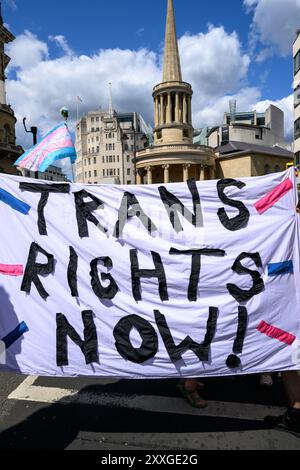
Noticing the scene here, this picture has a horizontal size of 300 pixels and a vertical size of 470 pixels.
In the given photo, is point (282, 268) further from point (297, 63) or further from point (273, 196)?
point (297, 63)

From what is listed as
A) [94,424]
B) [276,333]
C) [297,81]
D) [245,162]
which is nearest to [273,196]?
[276,333]

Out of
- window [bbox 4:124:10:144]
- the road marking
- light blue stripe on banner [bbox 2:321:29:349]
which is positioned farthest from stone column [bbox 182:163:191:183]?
light blue stripe on banner [bbox 2:321:29:349]

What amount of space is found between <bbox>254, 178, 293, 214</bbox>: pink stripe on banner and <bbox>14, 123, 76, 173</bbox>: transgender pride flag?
8.11 ft

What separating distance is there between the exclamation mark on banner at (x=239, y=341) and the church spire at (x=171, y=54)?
2289 inches

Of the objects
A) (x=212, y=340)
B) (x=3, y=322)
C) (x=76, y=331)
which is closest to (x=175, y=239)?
(x=212, y=340)

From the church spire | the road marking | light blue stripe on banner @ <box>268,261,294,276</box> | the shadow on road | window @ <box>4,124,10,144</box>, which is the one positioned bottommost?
the road marking

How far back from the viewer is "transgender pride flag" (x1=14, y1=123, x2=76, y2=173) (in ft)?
13.4

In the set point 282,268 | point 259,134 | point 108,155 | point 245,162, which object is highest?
point 259,134

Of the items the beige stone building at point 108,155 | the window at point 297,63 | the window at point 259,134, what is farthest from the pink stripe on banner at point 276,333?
the beige stone building at point 108,155

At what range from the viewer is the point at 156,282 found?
2.97 meters

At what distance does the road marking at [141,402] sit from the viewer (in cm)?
336

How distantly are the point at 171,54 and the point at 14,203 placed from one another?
5920 cm

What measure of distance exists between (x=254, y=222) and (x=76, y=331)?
199 centimetres

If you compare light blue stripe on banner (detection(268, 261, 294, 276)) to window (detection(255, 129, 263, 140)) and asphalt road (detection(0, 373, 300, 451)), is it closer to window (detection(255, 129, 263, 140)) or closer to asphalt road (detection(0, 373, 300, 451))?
asphalt road (detection(0, 373, 300, 451))
